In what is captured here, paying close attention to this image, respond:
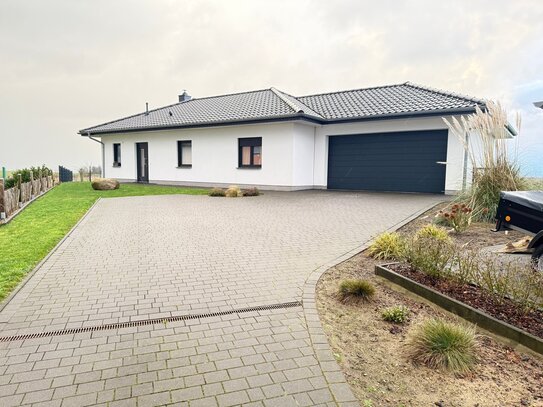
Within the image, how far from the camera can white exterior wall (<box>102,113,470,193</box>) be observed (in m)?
15.4

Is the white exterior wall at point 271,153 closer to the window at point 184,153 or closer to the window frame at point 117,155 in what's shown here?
the window at point 184,153

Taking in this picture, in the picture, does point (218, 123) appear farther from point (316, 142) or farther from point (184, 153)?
point (316, 142)

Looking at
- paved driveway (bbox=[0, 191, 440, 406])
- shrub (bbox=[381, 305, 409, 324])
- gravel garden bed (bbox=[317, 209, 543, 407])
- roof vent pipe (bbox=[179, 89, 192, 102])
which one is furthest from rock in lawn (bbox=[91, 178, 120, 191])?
shrub (bbox=[381, 305, 409, 324])

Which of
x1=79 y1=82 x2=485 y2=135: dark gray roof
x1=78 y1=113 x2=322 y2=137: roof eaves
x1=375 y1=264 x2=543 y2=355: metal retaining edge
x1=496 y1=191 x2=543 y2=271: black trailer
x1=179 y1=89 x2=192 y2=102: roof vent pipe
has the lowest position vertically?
x1=375 y1=264 x2=543 y2=355: metal retaining edge

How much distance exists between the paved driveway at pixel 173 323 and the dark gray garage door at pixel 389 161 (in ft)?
27.9

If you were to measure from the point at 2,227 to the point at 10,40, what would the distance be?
10875mm

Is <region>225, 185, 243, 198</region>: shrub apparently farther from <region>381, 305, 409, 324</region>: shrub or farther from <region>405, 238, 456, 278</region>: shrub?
<region>381, 305, 409, 324</region>: shrub

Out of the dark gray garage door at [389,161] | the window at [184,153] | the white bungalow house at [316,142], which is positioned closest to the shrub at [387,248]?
the white bungalow house at [316,142]

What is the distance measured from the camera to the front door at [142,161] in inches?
891

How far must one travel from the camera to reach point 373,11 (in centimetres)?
1363

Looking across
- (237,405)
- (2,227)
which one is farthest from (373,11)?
(237,405)

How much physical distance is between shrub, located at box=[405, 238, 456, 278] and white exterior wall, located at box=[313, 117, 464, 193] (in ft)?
28.7

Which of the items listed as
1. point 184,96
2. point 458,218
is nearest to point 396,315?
point 458,218

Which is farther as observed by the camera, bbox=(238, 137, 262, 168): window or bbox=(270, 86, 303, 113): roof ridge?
bbox=(238, 137, 262, 168): window
